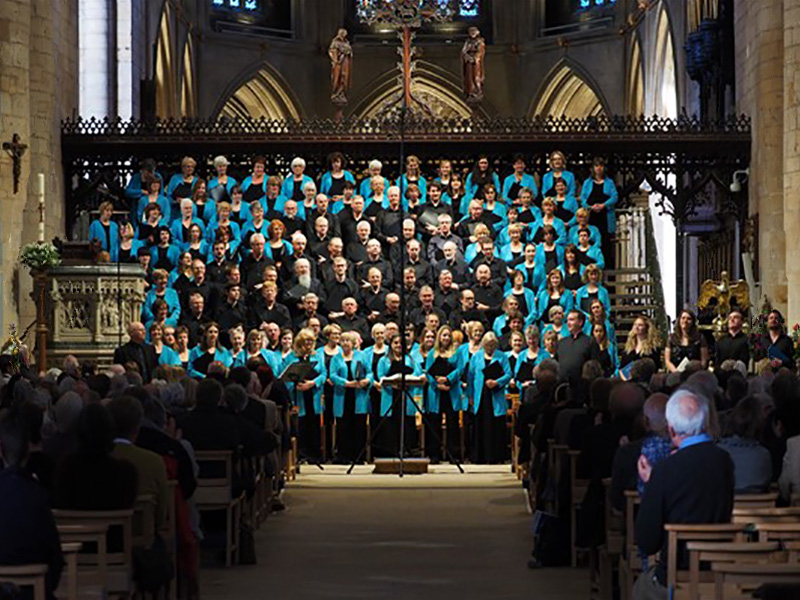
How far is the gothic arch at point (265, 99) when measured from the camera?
39.0 m

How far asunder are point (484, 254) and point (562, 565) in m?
8.95

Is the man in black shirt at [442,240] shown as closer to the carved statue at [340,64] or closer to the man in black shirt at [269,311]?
the man in black shirt at [269,311]

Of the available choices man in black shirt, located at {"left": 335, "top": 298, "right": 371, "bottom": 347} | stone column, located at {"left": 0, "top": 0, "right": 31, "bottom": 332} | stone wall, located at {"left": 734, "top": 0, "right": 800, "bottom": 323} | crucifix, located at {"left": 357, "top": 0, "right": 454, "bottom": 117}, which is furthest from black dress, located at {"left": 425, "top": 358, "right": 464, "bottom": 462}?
stone column, located at {"left": 0, "top": 0, "right": 31, "bottom": 332}

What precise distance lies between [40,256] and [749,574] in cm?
1305

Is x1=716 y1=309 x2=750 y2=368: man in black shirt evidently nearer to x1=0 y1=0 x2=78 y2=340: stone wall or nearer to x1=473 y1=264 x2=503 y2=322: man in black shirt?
x1=473 y1=264 x2=503 y2=322: man in black shirt

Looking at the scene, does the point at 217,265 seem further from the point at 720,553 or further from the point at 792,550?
the point at 720,553

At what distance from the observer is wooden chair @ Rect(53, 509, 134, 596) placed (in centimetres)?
764

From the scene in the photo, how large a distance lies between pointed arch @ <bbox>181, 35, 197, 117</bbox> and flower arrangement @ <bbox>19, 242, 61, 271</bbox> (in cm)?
1731

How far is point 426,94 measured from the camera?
41.2 metres

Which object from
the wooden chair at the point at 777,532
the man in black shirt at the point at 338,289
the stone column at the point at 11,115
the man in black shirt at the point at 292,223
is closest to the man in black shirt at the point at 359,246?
the man in black shirt at the point at 338,289

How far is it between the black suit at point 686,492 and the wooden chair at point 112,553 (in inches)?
85.6

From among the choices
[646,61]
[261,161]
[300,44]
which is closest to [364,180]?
[261,161]

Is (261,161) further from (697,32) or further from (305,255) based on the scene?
(697,32)

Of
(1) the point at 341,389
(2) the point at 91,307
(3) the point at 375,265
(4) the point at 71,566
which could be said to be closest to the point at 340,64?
(3) the point at 375,265
